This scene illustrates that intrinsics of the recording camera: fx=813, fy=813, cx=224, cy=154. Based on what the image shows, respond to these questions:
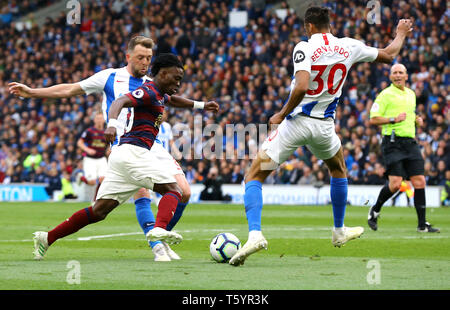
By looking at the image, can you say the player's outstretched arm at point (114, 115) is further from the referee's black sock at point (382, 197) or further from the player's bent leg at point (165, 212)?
the referee's black sock at point (382, 197)

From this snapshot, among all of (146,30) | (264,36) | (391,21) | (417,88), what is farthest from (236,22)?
(417,88)

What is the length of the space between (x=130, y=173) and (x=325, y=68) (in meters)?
1.97

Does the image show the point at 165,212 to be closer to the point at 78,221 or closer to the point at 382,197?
the point at 78,221

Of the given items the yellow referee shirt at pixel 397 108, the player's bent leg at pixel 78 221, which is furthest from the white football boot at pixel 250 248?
the yellow referee shirt at pixel 397 108

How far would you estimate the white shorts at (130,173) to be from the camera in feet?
23.5

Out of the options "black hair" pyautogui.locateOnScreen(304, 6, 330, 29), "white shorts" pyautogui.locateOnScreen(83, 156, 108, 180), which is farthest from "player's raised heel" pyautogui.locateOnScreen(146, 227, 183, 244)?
"white shorts" pyautogui.locateOnScreen(83, 156, 108, 180)

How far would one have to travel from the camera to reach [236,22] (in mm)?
28047

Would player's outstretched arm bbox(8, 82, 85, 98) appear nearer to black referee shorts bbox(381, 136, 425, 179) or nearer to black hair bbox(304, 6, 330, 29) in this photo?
black hair bbox(304, 6, 330, 29)

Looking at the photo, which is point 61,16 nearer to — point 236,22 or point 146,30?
point 146,30

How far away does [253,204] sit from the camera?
722cm

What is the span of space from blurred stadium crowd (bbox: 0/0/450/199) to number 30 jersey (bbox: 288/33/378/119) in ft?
44.7

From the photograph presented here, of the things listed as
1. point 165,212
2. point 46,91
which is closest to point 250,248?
point 165,212

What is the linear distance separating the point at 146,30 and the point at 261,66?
685cm
